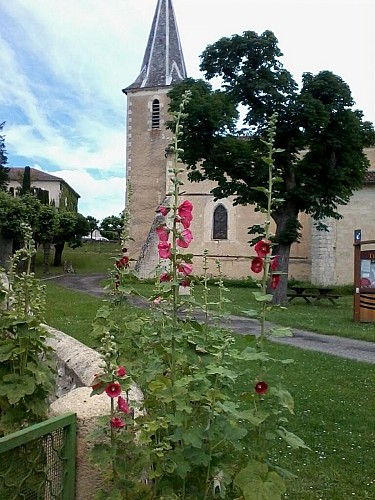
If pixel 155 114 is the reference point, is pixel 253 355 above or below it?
Result: below

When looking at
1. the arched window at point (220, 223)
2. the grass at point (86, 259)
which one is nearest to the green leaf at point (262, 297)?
the grass at point (86, 259)

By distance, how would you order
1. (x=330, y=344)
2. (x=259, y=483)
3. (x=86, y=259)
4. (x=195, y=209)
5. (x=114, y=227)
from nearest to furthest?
(x=259, y=483) → (x=114, y=227) → (x=330, y=344) → (x=195, y=209) → (x=86, y=259)

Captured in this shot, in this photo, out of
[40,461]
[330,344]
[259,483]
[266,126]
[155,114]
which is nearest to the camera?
[259,483]

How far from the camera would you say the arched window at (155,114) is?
109 ft

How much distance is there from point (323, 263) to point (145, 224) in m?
12.2

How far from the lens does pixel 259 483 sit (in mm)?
1808

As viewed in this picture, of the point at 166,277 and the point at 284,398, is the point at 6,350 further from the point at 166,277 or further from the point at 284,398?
the point at 284,398

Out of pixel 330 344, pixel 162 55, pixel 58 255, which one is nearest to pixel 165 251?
pixel 330 344

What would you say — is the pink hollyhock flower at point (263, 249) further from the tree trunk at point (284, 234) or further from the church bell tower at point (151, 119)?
the church bell tower at point (151, 119)

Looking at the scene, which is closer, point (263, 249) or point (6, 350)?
point (263, 249)

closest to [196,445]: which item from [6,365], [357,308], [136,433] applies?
[136,433]

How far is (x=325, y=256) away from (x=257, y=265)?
24.9m

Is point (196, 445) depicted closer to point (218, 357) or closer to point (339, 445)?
point (218, 357)

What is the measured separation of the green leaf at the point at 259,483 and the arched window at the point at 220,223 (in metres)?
26.8
